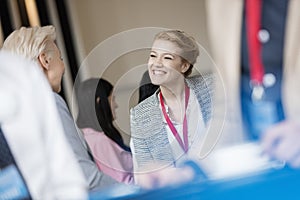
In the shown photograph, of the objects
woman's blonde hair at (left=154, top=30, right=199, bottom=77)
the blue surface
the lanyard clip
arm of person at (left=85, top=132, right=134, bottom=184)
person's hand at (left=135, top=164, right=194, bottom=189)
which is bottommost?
the blue surface

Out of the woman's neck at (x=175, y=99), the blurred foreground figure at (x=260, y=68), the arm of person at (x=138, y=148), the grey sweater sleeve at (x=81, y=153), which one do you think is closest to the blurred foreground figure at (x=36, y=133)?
the grey sweater sleeve at (x=81, y=153)

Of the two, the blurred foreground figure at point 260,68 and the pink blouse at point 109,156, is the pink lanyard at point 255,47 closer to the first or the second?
the blurred foreground figure at point 260,68

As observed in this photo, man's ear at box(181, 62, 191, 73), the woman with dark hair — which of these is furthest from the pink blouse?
man's ear at box(181, 62, 191, 73)

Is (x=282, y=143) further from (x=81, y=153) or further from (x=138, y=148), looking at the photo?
(x=81, y=153)

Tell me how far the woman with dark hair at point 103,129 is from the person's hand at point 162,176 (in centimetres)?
3

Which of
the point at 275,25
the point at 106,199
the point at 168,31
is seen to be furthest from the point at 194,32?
the point at 106,199

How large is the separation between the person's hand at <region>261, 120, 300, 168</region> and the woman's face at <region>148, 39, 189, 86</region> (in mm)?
220

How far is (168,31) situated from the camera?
145 cm

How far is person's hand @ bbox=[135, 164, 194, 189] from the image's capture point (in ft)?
4.77

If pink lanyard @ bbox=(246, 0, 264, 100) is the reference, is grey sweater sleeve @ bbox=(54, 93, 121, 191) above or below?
below

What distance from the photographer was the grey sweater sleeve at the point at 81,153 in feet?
4.79

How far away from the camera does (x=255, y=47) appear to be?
1452mm

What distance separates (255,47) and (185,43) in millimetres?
144

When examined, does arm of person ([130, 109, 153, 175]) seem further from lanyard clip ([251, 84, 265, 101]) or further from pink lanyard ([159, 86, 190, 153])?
lanyard clip ([251, 84, 265, 101])
